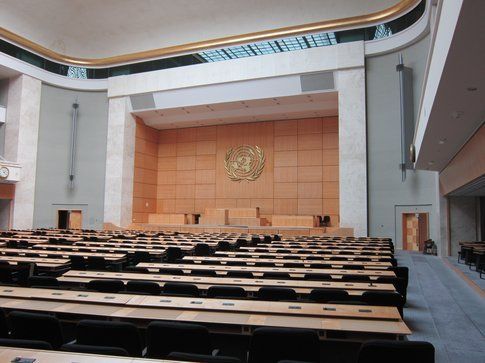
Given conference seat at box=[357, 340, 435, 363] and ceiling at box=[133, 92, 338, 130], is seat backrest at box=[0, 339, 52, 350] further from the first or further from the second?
ceiling at box=[133, 92, 338, 130]

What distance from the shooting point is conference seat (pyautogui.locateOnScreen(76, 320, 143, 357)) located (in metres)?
2.90

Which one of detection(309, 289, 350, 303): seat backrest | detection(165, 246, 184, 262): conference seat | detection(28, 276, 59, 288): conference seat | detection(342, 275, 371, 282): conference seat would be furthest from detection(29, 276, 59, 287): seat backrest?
detection(165, 246, 184, 262): conference seat

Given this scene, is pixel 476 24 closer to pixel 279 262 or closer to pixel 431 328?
pixel 431 328

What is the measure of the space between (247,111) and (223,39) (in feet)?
13.9

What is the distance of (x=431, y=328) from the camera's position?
230 inches

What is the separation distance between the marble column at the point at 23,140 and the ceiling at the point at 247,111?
582 centimetres

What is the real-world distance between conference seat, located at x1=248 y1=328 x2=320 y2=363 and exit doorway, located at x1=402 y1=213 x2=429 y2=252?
18.1m

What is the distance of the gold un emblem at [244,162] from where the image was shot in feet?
84.6

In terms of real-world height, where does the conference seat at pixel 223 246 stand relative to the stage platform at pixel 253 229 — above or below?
below

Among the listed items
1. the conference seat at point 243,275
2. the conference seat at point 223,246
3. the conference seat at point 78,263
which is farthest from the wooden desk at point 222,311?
the conference seat at point 223,246

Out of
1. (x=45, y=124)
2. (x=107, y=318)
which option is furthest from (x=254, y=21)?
(x=107, y=318)

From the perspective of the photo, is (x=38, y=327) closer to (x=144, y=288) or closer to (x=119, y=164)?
(x=144, y=288)

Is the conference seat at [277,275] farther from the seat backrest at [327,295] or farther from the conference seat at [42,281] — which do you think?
the conference seat at [42,281]

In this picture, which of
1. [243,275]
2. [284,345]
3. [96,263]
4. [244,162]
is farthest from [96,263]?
[244,162]
